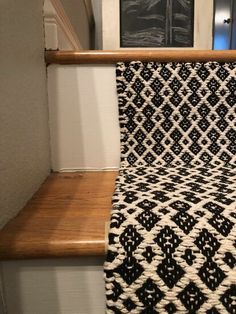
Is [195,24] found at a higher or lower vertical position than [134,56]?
higher

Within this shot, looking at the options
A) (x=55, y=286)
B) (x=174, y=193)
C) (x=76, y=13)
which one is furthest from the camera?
(x=76, y=13)

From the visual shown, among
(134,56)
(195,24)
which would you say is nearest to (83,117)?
(134,56)

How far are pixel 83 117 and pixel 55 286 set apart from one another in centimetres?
58

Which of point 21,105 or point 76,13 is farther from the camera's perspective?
point 76,13

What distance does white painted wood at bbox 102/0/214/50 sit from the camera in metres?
2.96

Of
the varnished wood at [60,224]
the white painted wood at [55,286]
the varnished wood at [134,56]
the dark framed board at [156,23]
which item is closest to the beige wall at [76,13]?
the varnished wood at [134,56]

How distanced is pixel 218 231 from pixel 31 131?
534mm

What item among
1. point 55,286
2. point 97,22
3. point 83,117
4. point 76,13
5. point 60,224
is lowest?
point 55,286

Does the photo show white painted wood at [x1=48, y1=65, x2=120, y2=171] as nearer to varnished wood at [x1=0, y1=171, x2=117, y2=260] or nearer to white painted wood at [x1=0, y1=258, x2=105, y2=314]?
varnished wood at [x1=0, y1=171, x2=117, y2=260]

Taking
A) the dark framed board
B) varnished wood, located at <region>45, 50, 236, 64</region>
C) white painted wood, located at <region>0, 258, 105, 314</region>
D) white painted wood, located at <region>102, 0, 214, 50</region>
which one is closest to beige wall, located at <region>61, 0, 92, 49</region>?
varnished wood, located at <region>45, 50, 236, 64</region>

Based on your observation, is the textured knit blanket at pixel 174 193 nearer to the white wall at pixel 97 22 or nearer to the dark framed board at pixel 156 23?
the dark framed board at pixel 156 23

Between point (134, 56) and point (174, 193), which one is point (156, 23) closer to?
point (134, 56)

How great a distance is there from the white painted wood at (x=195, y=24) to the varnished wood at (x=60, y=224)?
2460 mm

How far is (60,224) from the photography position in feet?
2.06
